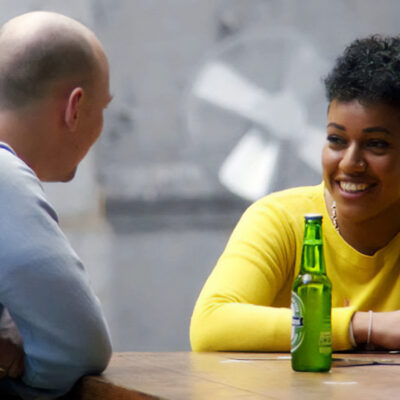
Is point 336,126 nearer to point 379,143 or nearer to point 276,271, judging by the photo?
point 379,143

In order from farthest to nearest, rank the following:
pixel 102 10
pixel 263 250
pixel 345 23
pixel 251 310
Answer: pixel 345 23 < pixel 102 10 < pixel 263 250 < pixel 251 310

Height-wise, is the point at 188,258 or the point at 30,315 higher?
the point at 30,315

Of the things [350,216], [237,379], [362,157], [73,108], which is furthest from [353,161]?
[237,379]

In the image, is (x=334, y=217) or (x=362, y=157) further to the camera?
(x=334, y=217)

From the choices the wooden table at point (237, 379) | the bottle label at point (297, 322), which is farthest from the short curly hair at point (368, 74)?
the bottle label at point (297, 322)

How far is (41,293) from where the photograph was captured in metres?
1.26

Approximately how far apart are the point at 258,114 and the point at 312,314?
10.0 ft

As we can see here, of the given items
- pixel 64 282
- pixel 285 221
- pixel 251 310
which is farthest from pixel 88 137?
pixel 285 221

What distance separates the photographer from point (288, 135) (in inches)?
170

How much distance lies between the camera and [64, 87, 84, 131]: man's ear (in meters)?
1.49

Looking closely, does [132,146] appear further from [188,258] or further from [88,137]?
[88,137]

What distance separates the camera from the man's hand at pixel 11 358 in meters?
1.28

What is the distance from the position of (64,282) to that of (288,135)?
10.3 feet

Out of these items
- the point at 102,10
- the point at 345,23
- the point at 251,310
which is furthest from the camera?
the point at 345,23
